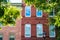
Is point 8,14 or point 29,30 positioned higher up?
point 8,14

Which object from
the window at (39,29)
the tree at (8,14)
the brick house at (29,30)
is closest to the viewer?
the tree at (8,14)

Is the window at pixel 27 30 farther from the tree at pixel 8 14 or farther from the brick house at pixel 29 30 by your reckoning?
the tree at pixel 8 14

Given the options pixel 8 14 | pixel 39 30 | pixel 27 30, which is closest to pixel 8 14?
pixel 8 14

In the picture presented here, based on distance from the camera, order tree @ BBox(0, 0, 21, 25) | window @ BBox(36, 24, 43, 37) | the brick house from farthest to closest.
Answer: window @ BBox(36, 24, 43, 37) → the brick house → tree @ BBox(0, 0, 21, 25)

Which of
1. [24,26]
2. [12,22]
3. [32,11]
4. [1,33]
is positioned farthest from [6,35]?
[12,22]

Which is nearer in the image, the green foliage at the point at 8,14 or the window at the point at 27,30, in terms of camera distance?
the green foliage at the point at 8,14

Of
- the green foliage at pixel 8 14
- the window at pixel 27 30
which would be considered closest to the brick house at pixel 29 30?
the window at pixel 27 30

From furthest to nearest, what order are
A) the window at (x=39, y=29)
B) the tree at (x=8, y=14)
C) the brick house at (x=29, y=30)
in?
the window at (x=39, y=29) < the brick house at (x=29, y=30) < the tree at (x=8, y=14)

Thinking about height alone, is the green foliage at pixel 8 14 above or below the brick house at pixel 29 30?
above

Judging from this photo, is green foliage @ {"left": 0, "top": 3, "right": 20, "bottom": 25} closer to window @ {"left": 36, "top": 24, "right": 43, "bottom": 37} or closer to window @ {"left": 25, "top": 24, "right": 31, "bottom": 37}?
window @ {"left": 25, "top": 24, "right": 31, "bottom": 37}

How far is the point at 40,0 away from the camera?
16172 millimetres

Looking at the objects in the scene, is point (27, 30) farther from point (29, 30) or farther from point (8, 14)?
point (8, 14)

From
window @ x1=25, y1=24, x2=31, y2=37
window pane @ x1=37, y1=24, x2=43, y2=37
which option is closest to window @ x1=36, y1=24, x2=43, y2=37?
window pane @ x1=37, y1=24, x2=43, y2=37

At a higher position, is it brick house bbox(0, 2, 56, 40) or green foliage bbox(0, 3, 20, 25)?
green foliage bbox(0, 3, 20, 25)
